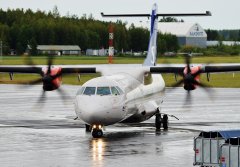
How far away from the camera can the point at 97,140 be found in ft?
103

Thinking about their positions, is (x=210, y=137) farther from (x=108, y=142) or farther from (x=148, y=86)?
(x=148, y=86)

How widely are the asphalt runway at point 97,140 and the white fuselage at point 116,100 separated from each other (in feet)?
2.92

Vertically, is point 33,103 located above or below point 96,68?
below

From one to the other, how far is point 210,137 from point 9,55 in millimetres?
124898

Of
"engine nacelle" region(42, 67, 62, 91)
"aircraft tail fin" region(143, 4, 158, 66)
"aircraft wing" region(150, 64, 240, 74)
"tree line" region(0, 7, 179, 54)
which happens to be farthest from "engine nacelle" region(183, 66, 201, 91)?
"tree line" region(0, 7, 179, 54)

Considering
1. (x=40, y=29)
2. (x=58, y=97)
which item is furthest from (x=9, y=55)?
(x=58, y=97)

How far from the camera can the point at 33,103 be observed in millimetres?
52125

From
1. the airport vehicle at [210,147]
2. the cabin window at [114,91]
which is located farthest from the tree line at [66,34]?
the airport vehicle at [210,147]

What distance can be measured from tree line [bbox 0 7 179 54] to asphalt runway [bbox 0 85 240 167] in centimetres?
8392

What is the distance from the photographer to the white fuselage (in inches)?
1230

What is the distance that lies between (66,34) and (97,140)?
118 m

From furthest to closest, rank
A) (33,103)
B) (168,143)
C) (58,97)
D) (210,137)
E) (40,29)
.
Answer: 1. (40,29)
2. (58,97)
3. (33,103)
4. (168,143)
5. (210,137)

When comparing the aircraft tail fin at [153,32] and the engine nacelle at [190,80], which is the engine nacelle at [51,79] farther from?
the aircraft tail fin at [153,32]

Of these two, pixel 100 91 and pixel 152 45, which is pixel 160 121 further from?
pixel 152 45
